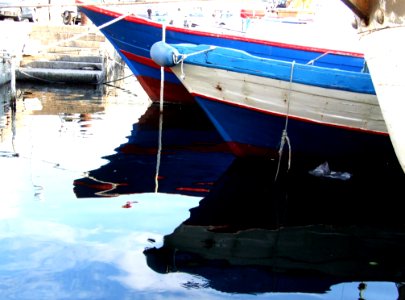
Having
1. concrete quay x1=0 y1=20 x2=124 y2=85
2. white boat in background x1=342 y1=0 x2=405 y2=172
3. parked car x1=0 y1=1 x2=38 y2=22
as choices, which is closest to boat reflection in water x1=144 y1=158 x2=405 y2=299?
white boat in background x1=342 y1=0 x2=405 y2=172

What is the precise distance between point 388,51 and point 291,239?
6.57 ft

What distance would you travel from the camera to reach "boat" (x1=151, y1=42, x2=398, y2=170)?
275 inches

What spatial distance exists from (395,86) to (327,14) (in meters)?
7.36

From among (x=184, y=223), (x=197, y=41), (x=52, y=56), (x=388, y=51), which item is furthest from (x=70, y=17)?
(x=388, y=51)

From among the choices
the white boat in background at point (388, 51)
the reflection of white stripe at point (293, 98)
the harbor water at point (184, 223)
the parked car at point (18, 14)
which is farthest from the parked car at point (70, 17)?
the white boat in background at point (388, 51)

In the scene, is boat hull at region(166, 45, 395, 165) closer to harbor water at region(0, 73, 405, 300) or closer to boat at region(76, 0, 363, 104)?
harbor water at region(0, 73, 405, 300)

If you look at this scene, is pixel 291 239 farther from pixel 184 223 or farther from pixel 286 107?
pixel 286 107

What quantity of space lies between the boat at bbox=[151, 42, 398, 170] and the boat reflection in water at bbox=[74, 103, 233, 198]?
2.82 feet

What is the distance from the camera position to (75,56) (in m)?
18.6

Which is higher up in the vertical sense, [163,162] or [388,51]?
[388,51]

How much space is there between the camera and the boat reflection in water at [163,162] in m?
6.51

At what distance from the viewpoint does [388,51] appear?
176 inches

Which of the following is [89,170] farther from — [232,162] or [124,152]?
[232,162]

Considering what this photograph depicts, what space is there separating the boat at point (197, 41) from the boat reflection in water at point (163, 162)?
1688 millimetres
